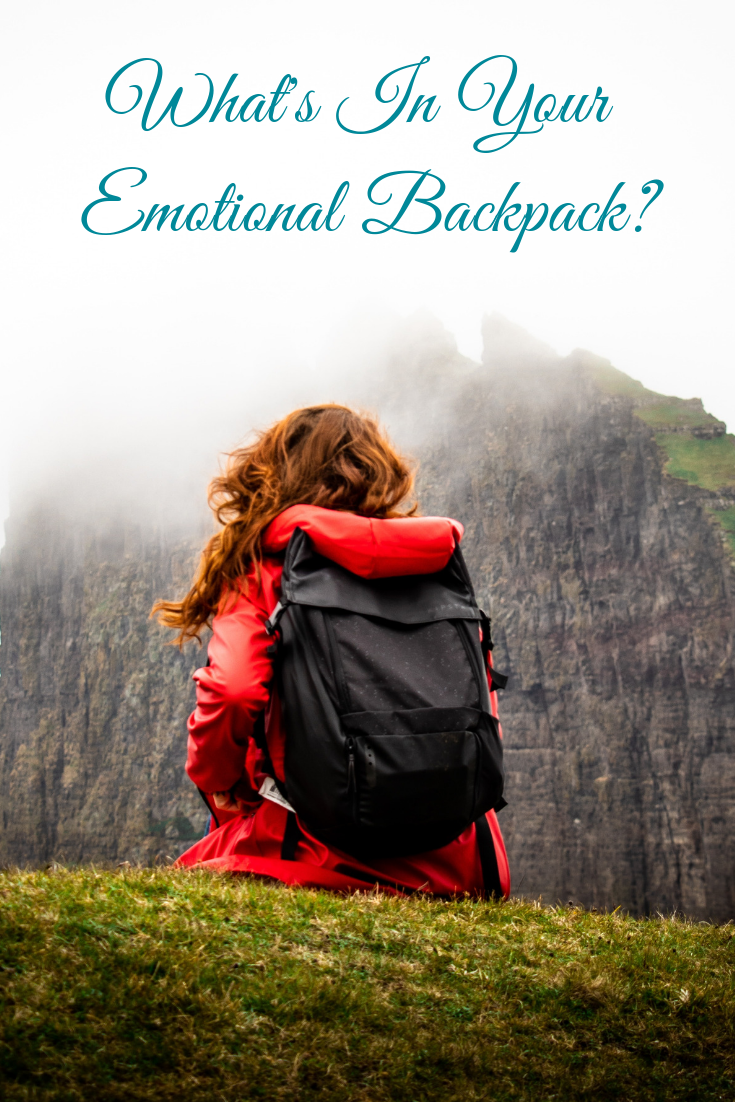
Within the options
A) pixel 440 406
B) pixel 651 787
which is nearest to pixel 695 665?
pixel 651 787

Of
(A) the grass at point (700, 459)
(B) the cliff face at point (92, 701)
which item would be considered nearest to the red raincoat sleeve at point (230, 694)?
(A) the grass at point (700, 459)

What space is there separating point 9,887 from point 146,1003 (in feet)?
4.39

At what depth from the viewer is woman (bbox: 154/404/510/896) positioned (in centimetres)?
373

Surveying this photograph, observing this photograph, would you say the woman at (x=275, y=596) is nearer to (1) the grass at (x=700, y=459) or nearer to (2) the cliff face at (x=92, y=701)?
(1) the grass at (x=700, y=459)

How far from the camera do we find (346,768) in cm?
354

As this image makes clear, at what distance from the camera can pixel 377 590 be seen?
387cm

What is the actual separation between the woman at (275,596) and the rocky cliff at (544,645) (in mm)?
65191

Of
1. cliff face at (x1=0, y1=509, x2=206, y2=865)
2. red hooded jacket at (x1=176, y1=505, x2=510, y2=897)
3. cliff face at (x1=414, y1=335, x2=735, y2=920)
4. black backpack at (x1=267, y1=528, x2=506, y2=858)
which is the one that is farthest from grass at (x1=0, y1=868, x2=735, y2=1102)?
cliff face at (x1=0, y1=509, x2=206, y2=865)

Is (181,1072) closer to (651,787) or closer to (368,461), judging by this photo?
(368,461)

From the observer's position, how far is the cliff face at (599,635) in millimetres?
67438

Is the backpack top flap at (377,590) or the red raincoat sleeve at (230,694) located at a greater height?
the backpack top flap at (377,590)

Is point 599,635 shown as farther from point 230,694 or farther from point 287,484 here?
point 230,694

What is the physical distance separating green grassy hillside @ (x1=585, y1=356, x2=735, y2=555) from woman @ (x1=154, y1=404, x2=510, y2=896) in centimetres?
7491

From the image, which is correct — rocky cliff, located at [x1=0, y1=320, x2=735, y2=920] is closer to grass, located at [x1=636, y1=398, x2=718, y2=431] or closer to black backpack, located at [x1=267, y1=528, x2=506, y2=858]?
grass, located at [x1=636, y1=398, x2=718, y2=431]
